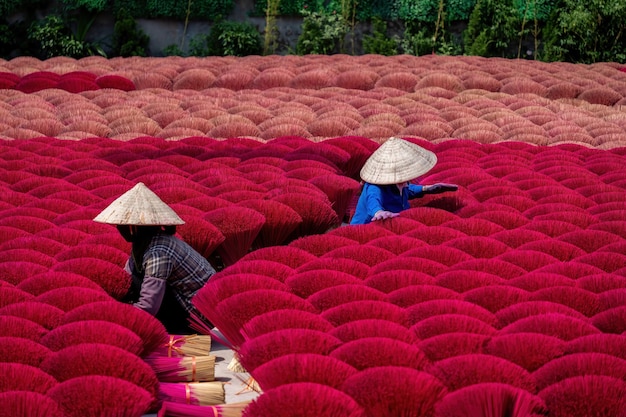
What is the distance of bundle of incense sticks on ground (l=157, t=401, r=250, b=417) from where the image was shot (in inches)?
138

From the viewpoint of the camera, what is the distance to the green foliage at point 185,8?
57.2 ft

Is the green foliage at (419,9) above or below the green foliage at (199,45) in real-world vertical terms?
above

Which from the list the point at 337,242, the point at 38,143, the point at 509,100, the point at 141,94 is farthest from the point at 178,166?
the point at 509,100

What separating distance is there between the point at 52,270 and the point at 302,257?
44.5 inches

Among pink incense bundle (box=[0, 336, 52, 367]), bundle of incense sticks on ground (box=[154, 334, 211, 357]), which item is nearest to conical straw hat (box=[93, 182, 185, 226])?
bundle of incense sticks on ground (box=[154, 334, 211, 357])

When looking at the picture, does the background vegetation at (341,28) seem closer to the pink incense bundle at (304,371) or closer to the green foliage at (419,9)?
the green foliage at (419,9)

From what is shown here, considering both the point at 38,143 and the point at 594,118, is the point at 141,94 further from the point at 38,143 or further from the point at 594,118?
the point at 594,118

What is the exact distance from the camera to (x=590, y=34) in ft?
50.5

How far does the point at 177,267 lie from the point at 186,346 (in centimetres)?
55

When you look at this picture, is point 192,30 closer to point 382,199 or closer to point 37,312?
point 382,199

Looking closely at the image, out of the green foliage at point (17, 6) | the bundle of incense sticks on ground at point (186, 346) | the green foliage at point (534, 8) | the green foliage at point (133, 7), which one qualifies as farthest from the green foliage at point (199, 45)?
the bundle of incense sticks on ground at point (186, 346)

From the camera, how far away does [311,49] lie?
1662 centimetres

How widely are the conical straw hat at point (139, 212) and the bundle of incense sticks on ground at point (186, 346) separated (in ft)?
2.04

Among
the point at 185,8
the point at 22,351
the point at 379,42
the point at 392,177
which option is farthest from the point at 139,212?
the point at 185,8
